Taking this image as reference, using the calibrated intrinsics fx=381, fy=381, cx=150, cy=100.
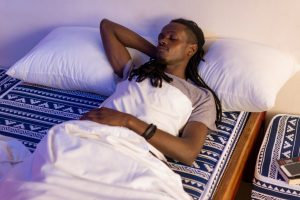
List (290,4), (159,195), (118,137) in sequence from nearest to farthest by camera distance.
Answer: (159,195), (118,137), (290,4)

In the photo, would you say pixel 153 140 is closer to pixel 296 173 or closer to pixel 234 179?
pixel 234 179

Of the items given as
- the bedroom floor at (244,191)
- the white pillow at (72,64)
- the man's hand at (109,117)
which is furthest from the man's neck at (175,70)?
the bedroom floor at (244,191)

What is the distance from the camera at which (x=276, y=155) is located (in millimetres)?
1475

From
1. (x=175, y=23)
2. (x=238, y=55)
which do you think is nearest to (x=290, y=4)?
(x=238, y=55)

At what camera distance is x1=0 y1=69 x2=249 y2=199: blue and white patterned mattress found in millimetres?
1285

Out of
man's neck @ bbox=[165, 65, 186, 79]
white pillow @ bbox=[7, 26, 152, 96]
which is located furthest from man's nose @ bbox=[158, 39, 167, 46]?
white pillow @ bbox=[7, 26, 152, 96]

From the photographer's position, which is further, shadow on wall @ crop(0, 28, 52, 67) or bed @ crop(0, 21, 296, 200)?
shadow on wall @ crop(0, 28, 52, 67)

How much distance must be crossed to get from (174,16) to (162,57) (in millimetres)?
338

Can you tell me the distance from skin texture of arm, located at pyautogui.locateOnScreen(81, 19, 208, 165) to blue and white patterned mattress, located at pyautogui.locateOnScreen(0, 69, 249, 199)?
62 mm

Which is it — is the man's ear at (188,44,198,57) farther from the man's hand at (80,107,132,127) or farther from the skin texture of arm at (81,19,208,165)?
the man's hand at (80,107,132,127)

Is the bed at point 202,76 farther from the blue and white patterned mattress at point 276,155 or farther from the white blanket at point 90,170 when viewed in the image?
the white blanket at point 90,170

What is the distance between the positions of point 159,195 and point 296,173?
1.86 feet

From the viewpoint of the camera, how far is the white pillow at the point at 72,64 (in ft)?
5.77

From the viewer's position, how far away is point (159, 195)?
1037 millimetres
